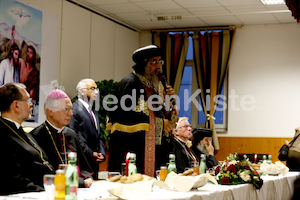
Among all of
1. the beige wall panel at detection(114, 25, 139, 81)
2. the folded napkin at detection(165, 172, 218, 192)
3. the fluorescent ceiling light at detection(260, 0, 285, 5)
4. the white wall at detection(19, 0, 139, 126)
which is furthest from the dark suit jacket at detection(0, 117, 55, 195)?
the beige wall panel at detection(114, 25, 139, 81)

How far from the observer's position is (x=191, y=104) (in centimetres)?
890

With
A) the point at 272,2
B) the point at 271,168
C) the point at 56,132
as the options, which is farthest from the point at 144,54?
the point at 272,2

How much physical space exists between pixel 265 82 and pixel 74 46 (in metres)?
3.40

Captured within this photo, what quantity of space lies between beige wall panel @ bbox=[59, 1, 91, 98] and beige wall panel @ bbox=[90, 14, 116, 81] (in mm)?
166

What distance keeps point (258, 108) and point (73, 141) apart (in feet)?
18.4

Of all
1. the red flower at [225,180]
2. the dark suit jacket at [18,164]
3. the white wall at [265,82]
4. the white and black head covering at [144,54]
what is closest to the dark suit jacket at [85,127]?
the white and black head covering at [144,54]

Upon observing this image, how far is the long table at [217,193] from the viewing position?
2189 mm

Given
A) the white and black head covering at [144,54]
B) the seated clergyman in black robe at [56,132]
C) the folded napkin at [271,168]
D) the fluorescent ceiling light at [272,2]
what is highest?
the fluorescent ceiling light at [272,2]

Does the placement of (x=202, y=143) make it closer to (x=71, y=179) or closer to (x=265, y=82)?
(x=265, y=82)

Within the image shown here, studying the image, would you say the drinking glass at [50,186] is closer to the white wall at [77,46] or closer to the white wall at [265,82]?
the white wall at [77,46]

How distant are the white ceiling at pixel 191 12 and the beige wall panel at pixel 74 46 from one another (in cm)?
23

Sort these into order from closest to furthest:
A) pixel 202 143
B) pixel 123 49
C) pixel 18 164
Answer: pixel 18 164 < pixel 202 143 < pixel 123 49

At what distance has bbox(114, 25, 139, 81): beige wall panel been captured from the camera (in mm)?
8484

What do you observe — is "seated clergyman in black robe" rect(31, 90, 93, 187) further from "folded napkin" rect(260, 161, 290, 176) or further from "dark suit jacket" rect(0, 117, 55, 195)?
"folded napkin" rect(260, 161, 290, 176)
